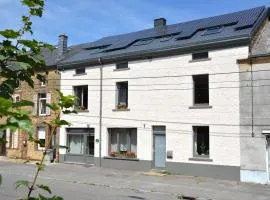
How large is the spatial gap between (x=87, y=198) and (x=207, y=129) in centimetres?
958

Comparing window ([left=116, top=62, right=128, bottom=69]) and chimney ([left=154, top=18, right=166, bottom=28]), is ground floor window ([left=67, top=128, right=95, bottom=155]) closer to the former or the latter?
window ([left=116, top=62, right=128, bottom=69])

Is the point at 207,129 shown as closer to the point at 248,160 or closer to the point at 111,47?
the point at 248,160

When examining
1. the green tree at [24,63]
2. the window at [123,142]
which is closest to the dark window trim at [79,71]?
the window at [123,142]

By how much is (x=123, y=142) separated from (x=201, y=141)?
5.77m

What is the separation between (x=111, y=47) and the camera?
27.3m

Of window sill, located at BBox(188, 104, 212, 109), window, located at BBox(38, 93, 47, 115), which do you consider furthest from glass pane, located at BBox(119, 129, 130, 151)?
window, located at BBox(38, 93, 47, 115)

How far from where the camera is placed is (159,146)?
2353 centimetres

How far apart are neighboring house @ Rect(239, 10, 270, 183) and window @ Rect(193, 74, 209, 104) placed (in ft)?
7.22

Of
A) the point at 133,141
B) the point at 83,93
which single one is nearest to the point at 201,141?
the point at 133,141

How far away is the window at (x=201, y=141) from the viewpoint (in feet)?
70.7

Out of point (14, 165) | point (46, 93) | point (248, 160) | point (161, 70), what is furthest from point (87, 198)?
point (46, 93)

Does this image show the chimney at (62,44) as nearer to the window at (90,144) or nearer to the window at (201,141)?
the window at (90,144)

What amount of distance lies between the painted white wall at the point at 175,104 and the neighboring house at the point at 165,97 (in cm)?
5

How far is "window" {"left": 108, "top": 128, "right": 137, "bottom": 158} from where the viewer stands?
81.1 feet
